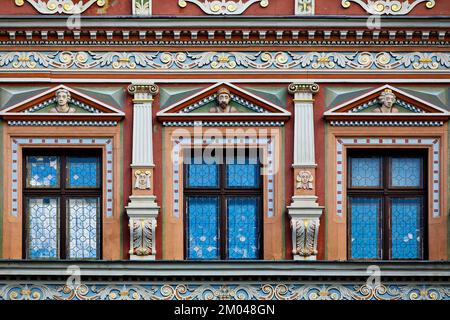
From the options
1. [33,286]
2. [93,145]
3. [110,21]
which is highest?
[110,21]

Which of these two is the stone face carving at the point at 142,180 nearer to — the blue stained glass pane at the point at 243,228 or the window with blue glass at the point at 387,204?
the blue stained glass pane at the point at 243,228

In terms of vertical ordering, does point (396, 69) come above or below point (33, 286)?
above

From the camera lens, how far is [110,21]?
30062 mm

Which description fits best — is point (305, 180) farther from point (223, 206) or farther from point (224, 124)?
point (224, 124)

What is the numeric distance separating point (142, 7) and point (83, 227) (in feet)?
12.7

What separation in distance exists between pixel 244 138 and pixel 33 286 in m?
4.36

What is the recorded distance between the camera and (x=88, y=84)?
30219 millimetres

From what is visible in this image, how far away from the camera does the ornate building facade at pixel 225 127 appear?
2997 centimetres

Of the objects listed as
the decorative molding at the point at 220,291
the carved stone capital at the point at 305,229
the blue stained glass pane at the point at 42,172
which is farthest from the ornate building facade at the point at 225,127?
the decorative molding at the point at 220,291

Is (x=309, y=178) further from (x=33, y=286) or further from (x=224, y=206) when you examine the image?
(x=33, y=286)

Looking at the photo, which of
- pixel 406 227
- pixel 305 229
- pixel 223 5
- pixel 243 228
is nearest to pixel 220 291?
pixel 243 228

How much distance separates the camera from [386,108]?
3012cm

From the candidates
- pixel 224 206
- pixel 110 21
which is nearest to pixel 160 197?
pixel 224 206

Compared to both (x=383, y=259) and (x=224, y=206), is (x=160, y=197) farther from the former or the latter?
(x=383, y=259)
